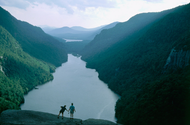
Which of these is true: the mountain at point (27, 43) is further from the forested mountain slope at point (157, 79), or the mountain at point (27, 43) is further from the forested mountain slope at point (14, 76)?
the forested mountain slope at point (157, 79)

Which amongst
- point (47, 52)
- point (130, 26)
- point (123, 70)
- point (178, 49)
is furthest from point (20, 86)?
point (130, 26)

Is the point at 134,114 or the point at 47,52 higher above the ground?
the point at 47,52

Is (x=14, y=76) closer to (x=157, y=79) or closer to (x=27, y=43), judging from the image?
(x=27, y=43)

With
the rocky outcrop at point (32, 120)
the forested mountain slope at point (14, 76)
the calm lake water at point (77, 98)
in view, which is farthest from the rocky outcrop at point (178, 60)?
the forested mountain slope at point (14, 76)

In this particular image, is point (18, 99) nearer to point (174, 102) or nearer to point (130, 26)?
point (174, 102)

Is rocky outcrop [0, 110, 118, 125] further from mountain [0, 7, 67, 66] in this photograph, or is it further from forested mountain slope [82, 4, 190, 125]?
mountain [0, 7, 67, 66]

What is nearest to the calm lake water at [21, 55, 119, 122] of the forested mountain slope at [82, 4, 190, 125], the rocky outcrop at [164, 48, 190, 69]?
the forested mountain slope at [82, 4, 190, 125]

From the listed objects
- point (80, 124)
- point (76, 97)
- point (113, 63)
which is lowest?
point (80, 124)

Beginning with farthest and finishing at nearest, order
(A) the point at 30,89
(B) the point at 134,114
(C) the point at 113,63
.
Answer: (C) the point at 113,63 < (A) the point at 30,89 < (B) the point at 134,114
